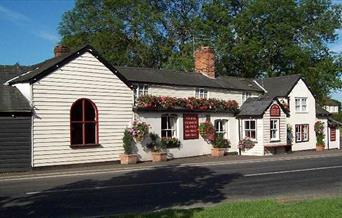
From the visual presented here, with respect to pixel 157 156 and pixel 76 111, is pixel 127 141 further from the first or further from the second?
pixel 76 111

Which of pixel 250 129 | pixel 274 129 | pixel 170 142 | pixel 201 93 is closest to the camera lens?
pixel 170 142

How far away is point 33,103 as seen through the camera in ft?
79.5

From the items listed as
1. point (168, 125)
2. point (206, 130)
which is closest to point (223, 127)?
point (206, 130)

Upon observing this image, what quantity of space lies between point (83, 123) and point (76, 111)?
0.72m

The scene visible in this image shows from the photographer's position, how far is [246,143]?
1390 inches

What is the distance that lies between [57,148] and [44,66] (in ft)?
13.3

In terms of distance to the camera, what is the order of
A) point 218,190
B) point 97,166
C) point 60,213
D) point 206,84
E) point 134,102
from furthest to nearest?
point 206,84 < point 134,102 < point 97,166 < point 218,190 < point 60,213

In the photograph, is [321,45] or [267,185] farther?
[321,45]

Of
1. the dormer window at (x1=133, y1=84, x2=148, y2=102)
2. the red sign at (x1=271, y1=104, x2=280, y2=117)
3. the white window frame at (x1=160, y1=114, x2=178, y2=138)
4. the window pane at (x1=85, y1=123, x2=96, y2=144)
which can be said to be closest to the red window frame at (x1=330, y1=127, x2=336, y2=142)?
the red sign at (x1=271, y1=104, x2=280, y2=117)

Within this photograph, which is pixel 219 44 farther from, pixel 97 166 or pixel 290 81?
pixel 97 166

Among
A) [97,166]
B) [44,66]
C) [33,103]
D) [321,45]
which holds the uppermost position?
[321,45]

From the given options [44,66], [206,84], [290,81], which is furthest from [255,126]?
[44,66]

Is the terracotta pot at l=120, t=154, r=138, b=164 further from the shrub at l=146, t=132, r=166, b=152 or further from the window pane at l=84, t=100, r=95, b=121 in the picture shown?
the window pane at l=84, t=100, r=95, b=121

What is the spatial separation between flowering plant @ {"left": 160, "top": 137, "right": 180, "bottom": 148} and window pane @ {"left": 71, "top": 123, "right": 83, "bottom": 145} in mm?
5788
